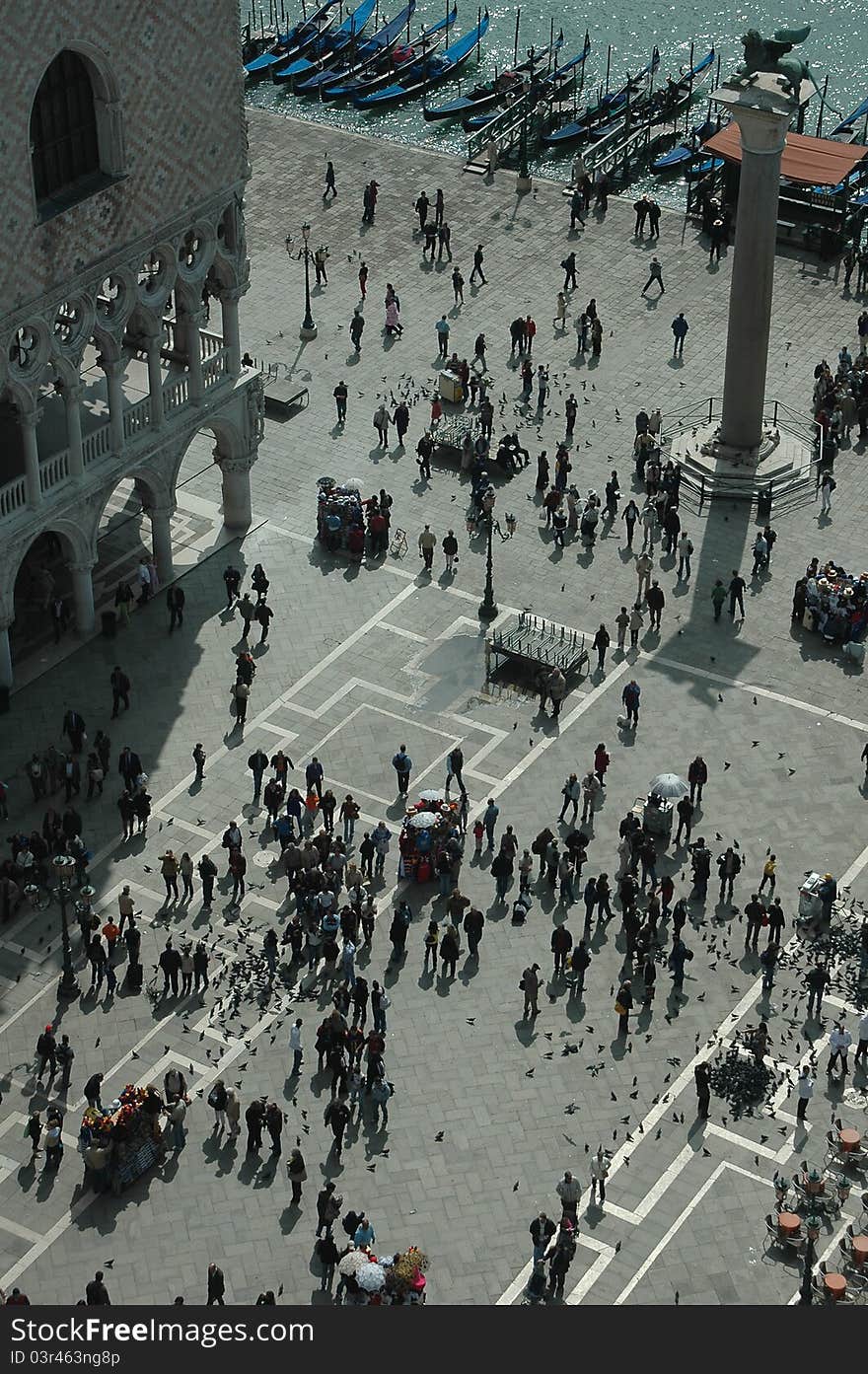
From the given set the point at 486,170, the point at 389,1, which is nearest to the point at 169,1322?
the point at 486,170

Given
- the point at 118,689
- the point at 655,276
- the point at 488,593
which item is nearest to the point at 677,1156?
the point at 488,593

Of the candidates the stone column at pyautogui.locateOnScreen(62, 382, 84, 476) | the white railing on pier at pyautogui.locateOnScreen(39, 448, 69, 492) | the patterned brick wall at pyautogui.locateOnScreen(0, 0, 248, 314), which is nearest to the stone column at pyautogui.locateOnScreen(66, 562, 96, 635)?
the white railing on pier at pyautogui.locateOnScreen(39, 448, 69, 492)

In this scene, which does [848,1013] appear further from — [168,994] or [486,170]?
[486,170]

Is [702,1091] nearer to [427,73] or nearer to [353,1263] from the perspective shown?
[353,1263]

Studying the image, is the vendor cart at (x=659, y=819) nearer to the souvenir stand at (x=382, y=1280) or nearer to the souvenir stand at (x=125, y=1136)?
the souvenir stand at (x=382, y=1280)

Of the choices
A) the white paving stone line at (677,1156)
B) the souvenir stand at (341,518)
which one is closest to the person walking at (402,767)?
the souvenir stand at (341,518)

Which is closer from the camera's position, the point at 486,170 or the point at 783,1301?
the point at 783,1301
